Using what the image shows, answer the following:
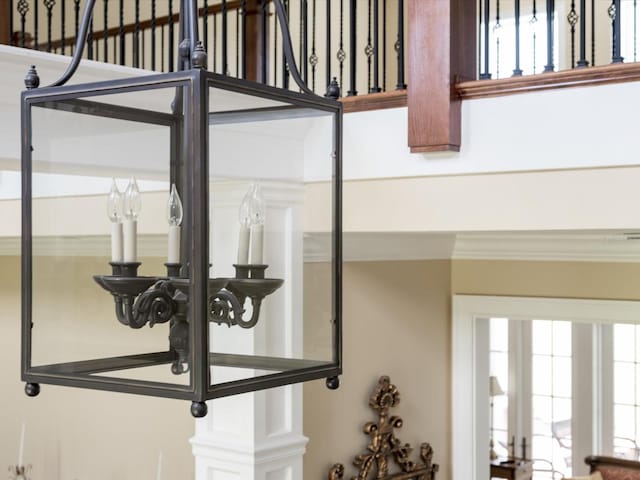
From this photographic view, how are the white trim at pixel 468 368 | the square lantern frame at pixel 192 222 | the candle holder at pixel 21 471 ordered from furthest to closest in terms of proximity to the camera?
1. the candle holder at pixel 21 471
2. the white trim at pixel 468 368
3. the square lantern frame at pixel 192 222

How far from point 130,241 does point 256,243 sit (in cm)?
20

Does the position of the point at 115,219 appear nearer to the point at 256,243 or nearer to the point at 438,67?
the point at 256,243

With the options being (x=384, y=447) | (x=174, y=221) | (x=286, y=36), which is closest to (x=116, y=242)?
(x=174, y=221)

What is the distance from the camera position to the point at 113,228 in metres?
1.52

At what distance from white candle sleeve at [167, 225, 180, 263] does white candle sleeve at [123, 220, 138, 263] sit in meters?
0.08

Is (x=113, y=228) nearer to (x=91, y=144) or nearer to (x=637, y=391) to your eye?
(x=91, y=144)

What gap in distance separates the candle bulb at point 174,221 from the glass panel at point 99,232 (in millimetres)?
17

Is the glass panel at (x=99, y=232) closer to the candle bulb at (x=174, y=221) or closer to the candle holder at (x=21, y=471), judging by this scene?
the candle bulb at (x=174, y=221)

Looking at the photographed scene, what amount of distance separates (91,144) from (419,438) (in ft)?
12.7

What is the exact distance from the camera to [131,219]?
4.98 ft

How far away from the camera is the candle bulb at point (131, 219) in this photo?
150 centimetres

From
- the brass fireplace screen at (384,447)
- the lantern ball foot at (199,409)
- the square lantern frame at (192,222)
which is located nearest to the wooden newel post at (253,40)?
the brass fireplace screen at (384,447)

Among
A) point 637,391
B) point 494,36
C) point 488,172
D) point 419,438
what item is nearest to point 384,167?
point 488,172

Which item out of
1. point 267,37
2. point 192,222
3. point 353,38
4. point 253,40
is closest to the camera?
point 192,222
